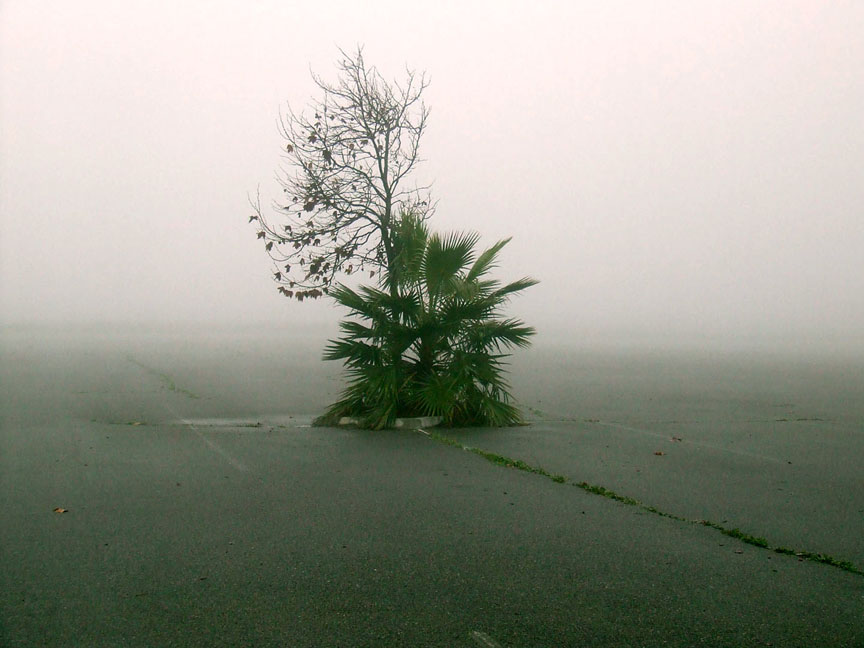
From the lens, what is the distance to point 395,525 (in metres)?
5.92

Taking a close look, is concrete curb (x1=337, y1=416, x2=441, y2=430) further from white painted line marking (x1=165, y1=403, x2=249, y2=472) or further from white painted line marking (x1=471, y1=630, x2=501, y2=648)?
white painted line marking (x1=471, y1=630, x2=501, y2=648)

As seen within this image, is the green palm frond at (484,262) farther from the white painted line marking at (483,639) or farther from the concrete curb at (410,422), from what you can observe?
the white painted line marking at (483,639)

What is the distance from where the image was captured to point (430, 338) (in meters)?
12.4

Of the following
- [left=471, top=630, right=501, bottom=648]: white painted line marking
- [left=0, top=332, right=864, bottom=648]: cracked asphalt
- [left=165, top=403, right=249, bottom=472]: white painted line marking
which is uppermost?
[left=165, top=403, right=249, bottom=472]: white painted line marking

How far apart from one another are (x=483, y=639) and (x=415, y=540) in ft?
5.73

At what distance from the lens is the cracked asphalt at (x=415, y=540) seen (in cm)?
395

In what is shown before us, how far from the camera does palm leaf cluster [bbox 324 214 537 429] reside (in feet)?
40.0

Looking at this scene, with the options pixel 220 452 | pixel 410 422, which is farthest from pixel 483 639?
pixel 410 422

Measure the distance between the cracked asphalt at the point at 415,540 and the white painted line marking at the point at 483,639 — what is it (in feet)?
0.04

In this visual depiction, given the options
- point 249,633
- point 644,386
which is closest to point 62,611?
point 249,633

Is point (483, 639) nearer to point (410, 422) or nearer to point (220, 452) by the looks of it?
point (220, 452)

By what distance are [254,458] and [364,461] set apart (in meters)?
1.26

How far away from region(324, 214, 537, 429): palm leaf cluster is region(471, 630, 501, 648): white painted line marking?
26.7 feet

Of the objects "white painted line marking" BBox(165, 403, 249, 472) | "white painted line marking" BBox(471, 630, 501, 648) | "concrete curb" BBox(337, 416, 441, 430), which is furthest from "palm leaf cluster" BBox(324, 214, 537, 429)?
"white painted line marking" BBox(471, 630, 501, 648)
